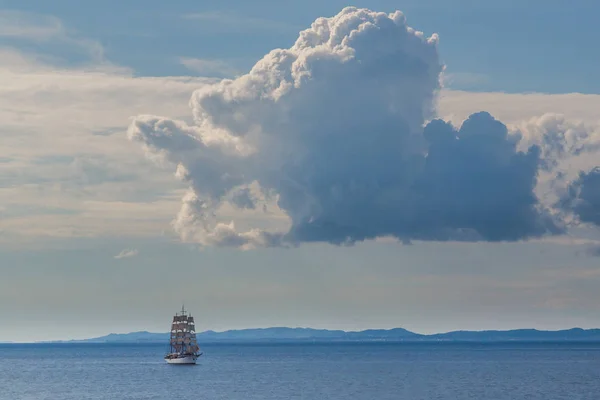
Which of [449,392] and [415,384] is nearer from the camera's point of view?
[449,392]

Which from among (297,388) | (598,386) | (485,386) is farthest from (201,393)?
(598,386)

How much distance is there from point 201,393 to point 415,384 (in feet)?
145

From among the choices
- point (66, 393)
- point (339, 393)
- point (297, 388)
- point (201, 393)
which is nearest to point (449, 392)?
point (339, 393)

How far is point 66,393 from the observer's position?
609 feet

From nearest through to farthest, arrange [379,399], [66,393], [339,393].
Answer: [379,399] < [339,393] < [66,393]

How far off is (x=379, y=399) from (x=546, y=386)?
45.5m

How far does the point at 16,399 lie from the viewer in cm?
17350

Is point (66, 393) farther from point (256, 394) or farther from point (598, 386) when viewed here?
point (598, 386)

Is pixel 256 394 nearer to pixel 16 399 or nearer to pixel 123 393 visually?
pixel 123 393

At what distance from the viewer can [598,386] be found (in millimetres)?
187625

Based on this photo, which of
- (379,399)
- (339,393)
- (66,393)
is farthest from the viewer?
(66,393)

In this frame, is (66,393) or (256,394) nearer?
(256,394)

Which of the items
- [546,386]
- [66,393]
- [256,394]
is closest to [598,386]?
[546,386]

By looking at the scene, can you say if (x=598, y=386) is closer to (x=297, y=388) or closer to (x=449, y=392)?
(x=449, y=392)
